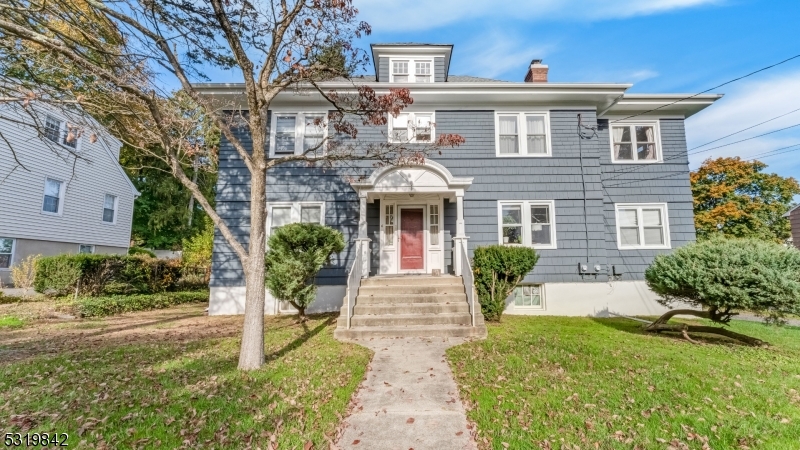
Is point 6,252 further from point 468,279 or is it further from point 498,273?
point 498,273

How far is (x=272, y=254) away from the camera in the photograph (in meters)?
7.76

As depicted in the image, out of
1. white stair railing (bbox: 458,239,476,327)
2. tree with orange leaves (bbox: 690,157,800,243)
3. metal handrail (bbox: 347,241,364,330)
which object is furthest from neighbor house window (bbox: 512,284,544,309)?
tree with orange leaves (bbox: 690,157,800,243)

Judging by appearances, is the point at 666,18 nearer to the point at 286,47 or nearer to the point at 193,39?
the point at 286,47

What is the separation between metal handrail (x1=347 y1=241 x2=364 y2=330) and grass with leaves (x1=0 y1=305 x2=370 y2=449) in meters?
0.68

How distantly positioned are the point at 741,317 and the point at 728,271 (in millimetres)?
5855

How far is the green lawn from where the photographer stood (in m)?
3.04

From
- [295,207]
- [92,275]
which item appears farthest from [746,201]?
[92,275]

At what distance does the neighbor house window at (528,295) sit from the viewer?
390 inches

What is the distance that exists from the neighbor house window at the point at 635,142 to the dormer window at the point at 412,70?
239 inches

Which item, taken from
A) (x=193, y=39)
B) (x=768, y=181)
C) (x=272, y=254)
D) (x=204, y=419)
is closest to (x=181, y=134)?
(x=193, y=39)

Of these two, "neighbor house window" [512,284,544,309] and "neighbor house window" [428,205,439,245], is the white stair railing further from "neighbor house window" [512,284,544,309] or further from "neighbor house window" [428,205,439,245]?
"neighbor house window" [512,284,544,309]

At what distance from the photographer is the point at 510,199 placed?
1004cm

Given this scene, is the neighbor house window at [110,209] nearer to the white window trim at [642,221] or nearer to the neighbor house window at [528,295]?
the neighbor house window at [528,295]

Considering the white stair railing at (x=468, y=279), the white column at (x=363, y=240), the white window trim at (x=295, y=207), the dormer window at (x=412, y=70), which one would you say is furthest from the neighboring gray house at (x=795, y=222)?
the white window trim at (x=295, y=207)
